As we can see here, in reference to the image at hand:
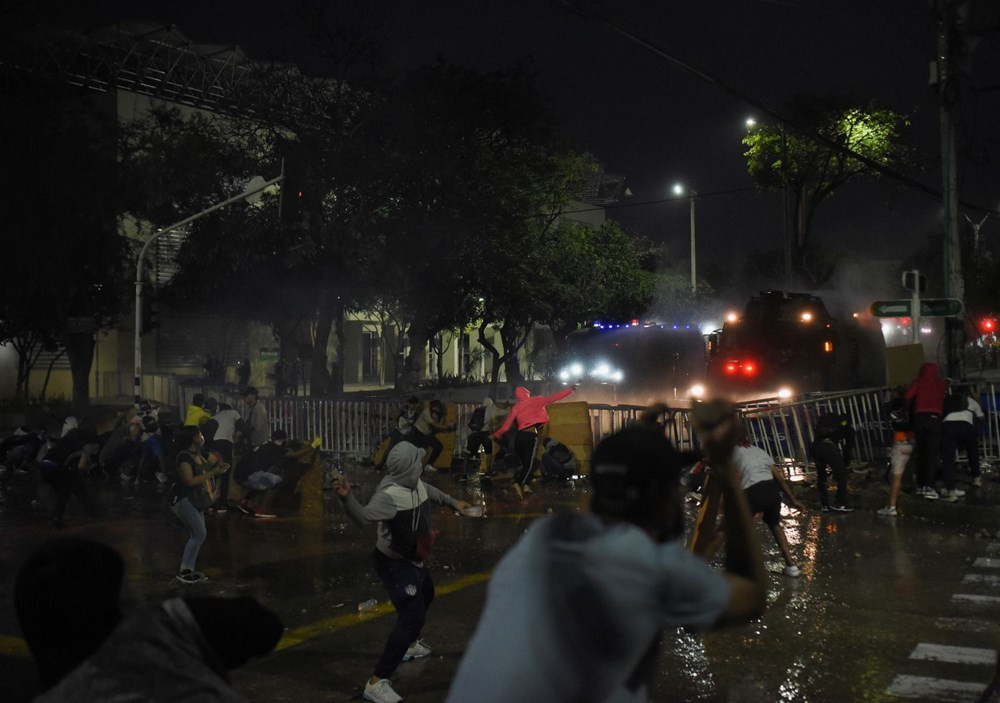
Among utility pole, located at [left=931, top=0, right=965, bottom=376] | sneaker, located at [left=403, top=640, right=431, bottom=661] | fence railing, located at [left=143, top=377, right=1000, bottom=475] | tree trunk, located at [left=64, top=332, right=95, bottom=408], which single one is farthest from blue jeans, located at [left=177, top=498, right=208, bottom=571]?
tree trunk, located at [left=64, top=332, right=95, bottom=408]

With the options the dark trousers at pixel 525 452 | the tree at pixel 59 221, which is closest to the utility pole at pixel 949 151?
the dark trousers at pixel 525 452

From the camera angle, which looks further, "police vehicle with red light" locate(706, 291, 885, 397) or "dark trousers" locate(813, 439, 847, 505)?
"police vehicle with red light" locate(706, 291, 885, 397)

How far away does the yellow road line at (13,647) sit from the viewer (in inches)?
306

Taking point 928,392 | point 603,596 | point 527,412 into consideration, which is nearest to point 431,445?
point 527,412

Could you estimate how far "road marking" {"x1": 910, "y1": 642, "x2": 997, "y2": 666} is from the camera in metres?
7.46

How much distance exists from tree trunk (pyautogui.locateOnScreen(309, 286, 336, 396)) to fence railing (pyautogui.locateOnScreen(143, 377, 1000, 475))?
7.49 meters

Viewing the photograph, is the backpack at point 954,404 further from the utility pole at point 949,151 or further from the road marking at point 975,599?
→ the road marking at point 975,599

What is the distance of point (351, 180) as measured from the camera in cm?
A: 2912

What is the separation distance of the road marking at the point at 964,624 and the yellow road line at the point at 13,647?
6912mm

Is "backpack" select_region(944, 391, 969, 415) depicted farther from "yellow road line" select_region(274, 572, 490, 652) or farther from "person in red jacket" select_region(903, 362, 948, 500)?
"yellow road line" select_region(274, 572, 490, 652)

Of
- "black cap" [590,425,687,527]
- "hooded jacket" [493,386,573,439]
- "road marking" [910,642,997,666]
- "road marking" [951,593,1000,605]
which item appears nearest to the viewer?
"black cap" [590,425,687,527]

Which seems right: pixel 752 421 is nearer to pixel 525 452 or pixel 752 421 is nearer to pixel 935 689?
pixel 525 452

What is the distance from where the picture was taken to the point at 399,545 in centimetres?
698

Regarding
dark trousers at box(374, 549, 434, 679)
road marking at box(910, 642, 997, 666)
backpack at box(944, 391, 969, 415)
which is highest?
backpack at box(944, 391, 969, 415)
